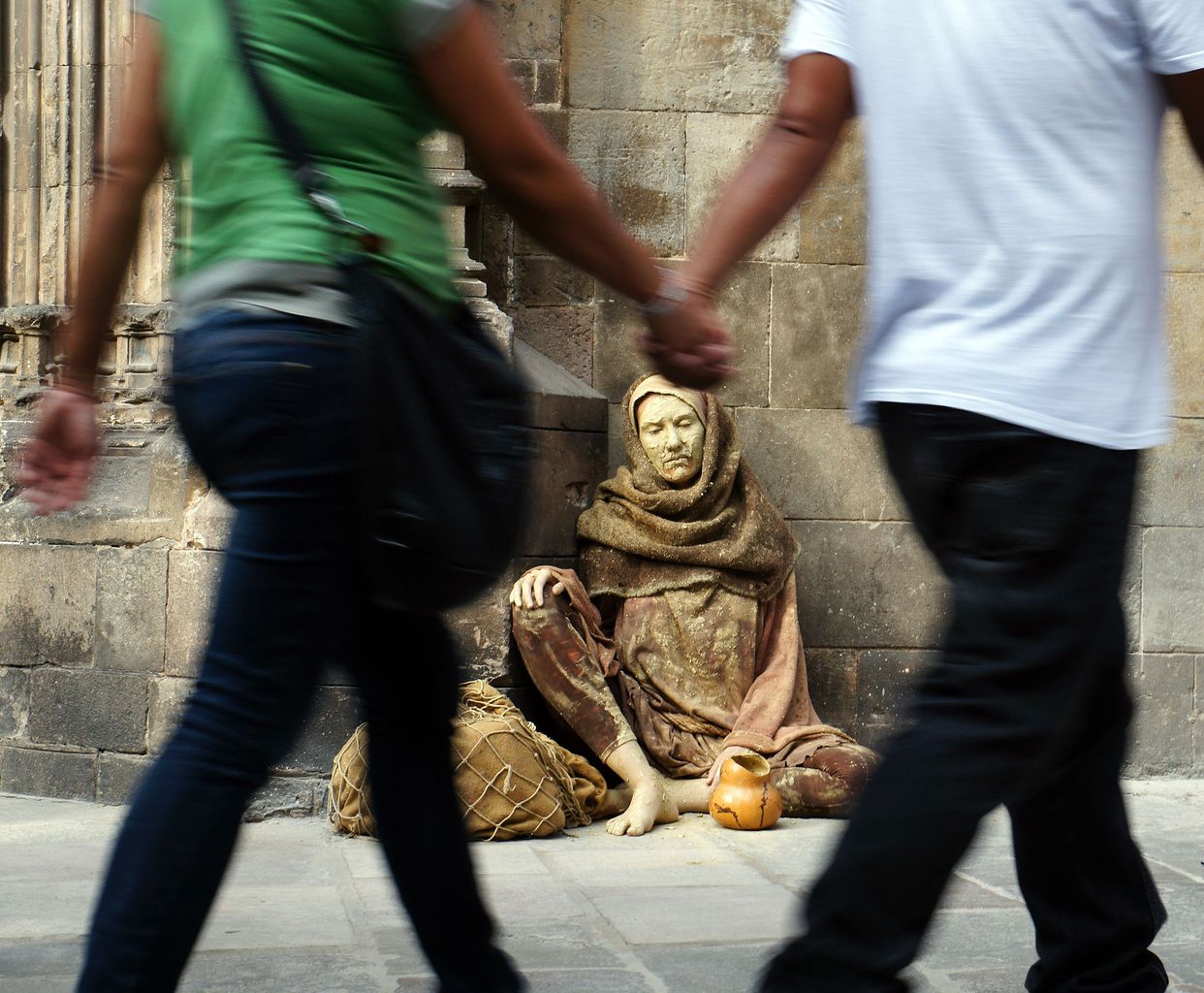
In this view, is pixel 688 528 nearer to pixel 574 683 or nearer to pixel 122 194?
pixel 574 683

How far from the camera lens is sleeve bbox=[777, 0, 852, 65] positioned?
6.46ft

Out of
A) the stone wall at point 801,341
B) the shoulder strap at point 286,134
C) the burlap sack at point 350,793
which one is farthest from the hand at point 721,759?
the shoulder strap at point 286,134

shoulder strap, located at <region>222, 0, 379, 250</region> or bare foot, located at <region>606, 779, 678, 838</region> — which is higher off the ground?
shoulder strap, located at <region>222, 0, 379, 250</region>

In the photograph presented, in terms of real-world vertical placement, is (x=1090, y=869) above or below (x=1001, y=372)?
below

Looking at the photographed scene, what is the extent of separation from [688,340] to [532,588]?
3.08m

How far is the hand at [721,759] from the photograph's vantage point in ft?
16.0

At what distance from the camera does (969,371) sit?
1.75 m

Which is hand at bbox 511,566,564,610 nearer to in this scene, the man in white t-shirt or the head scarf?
the head scarf

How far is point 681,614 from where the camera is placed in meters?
5.35

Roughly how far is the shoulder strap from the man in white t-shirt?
2.15 ft

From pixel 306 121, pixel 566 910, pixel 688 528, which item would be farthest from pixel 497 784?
pixel 306 121

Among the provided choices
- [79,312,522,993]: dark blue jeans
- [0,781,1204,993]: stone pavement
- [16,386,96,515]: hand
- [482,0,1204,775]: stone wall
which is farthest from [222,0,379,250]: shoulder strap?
[482,0,1204,775]: stone wall

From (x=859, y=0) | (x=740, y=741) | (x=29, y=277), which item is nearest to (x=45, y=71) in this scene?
(x=29, y=277)

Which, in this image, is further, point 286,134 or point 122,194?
point 122,194
